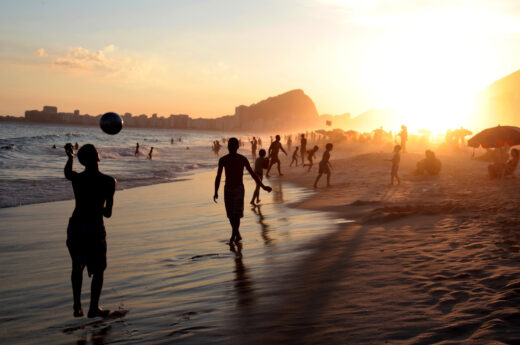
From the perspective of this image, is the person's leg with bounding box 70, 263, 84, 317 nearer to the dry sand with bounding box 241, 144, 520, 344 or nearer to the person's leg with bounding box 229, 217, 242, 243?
the dry sand with bounding box 241, 144, 520, 344

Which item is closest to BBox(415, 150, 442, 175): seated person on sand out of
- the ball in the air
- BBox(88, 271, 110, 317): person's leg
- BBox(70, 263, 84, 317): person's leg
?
the ball in the air

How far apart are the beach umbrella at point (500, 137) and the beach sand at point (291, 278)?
24.4 feet

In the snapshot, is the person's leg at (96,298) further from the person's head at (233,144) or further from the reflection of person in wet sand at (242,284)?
the person's head at (233,144)

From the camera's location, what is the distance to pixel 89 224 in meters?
4.43

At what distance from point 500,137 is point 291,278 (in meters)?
15.8

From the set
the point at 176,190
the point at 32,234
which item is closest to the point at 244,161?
the point at 32,234

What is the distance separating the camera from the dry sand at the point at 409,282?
11.9 feet

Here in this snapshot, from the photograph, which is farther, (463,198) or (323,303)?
(463,198)

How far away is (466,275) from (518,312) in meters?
1.32

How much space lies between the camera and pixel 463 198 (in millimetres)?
12094

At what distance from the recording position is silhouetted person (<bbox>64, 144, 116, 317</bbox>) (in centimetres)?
439

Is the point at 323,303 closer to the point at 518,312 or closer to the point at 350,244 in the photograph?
the point at 518,312

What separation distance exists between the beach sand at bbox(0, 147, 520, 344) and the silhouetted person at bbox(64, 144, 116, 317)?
34 centimetres

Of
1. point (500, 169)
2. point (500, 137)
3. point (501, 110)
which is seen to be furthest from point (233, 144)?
point (501, 110)
